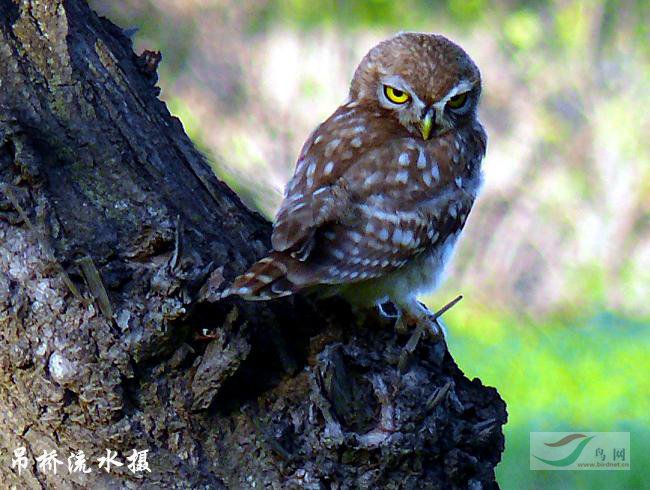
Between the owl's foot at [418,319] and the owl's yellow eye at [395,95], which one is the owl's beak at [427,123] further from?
the owl's foot at [418,319]

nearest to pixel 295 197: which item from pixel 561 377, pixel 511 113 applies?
pixel 561 377

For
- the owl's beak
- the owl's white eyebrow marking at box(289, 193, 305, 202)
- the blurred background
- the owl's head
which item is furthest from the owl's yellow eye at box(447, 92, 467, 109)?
the blurred background

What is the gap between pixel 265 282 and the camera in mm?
2227

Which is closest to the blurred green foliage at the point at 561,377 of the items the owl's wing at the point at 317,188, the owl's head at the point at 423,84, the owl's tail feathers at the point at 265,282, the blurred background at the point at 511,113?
the blurred background at the point at 511,113

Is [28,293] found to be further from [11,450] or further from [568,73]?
[568,73]

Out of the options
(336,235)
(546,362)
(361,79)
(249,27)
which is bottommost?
(336,235)

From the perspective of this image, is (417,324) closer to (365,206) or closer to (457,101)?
(365,206)

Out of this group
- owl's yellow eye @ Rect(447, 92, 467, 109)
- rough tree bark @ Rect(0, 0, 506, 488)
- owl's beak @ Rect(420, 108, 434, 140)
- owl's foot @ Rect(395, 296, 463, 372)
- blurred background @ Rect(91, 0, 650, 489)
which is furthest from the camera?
blurred background @ Rect(91, 0, 650, 489)

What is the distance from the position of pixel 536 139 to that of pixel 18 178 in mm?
6887

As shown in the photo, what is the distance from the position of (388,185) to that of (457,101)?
543 mm

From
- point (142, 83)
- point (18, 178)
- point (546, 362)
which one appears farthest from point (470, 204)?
point (546, 362)

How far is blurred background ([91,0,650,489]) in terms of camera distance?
8188 millimetres

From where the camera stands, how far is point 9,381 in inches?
82.4

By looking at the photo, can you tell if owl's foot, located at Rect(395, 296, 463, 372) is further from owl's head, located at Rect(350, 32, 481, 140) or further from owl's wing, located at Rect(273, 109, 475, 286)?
owl's head, located at Rect(350, 32, 481, 140)
